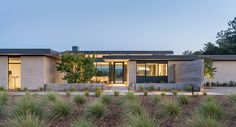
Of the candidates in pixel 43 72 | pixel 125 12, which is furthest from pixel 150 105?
pixel 125 12

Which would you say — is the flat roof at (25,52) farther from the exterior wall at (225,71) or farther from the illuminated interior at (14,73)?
the exterior wall at (225,71)

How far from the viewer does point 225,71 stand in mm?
27047

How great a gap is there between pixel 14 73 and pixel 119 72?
10.9 meters

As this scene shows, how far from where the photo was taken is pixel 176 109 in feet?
26.9

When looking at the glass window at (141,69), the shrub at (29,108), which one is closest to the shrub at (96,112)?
the shrub at (29,108)

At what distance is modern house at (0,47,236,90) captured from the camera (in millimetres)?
21078

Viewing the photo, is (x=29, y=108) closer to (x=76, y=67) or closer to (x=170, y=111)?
(x=170, y=111)

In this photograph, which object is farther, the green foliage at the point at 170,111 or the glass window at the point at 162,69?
the glass window at the point at 162,69

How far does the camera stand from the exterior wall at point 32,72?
21.2 metres

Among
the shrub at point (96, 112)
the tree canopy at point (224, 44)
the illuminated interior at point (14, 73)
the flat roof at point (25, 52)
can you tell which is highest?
the tree canopy at point (224, 44)

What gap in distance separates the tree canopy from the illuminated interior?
98.9 ft

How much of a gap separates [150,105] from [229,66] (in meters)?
19.4

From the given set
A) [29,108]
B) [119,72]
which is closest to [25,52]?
[119,72]

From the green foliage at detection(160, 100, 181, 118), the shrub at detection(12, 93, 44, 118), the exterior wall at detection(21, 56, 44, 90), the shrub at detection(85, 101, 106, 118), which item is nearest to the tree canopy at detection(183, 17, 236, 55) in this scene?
the exterior wall at detection(21, 56, 44, 90)
